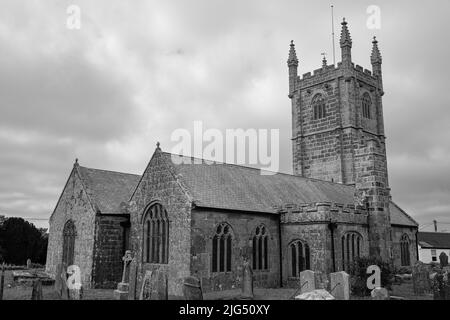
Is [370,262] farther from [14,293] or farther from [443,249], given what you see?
[443,249]

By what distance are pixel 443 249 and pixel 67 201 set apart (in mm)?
56879

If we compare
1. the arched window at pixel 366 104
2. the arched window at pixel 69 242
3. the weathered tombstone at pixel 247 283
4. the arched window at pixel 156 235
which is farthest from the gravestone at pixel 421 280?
the arched window at pixel 366 104

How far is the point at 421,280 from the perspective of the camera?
Answer: 80.2 ft

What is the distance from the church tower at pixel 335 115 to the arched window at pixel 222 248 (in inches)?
770

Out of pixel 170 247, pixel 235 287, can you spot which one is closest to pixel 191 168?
pixel 170 247

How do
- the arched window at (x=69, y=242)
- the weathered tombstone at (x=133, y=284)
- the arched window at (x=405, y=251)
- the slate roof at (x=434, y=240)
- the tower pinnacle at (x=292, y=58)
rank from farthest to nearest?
the slate roof at (x=434, y=240)
the tower pinnacle at (x=292, y=58)
the arched window at (x=405, y=251)
the arched window at (x=69, y=242)
the weathered tombstone at (x=133, y=284)

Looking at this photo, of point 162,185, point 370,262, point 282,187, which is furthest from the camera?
point 282,187

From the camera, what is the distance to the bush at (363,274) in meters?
22.5

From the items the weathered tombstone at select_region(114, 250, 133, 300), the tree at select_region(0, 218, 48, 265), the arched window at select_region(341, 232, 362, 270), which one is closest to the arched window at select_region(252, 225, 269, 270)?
the arched window at select_region(341, 232, 362, 270)

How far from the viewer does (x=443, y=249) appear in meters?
65.8

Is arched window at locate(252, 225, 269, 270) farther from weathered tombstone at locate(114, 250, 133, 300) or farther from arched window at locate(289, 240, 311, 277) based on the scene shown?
weathered tombstone at locate(114, 250, 133, 300)

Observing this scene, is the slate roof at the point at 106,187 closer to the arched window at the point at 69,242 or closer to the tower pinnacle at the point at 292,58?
the arched window at the point at 69,242

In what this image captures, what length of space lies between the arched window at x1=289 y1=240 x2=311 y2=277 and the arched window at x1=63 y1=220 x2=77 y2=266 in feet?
45.8
